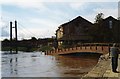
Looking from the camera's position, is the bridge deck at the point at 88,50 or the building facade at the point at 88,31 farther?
the building facade at the point at 88,31

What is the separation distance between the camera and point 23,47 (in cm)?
9469

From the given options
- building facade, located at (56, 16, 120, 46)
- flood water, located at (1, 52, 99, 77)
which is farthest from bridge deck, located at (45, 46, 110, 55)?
building facade, located at (56, 16, 120, 46)

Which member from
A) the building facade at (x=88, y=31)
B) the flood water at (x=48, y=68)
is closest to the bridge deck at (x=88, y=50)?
the flood water at (x=48, y=68)

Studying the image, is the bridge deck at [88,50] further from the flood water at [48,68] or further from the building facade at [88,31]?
the building facade at [88,31]

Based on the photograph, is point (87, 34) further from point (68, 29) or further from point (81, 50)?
point (81, 50)

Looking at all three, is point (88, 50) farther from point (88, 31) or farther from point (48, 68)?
point (88, 31)

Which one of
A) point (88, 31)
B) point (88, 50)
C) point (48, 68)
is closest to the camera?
point (48, 68)

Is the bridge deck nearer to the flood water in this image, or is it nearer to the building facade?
the flood water

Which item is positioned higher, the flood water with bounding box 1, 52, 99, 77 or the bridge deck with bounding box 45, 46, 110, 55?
the bridge deck with bounding box 45, 46, 110, 55

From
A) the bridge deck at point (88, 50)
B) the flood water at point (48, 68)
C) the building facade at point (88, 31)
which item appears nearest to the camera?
the flood water at point (48, 68)

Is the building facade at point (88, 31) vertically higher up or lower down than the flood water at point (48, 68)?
higher up

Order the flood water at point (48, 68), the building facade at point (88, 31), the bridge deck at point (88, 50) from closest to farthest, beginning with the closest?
the flood water at point (48, 68)
the bridge deck at point (88, 50)
the building facade at point (88, 31)

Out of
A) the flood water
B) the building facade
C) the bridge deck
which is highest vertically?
the building facade

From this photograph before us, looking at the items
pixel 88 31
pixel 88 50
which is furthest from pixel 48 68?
pixel 88 31
